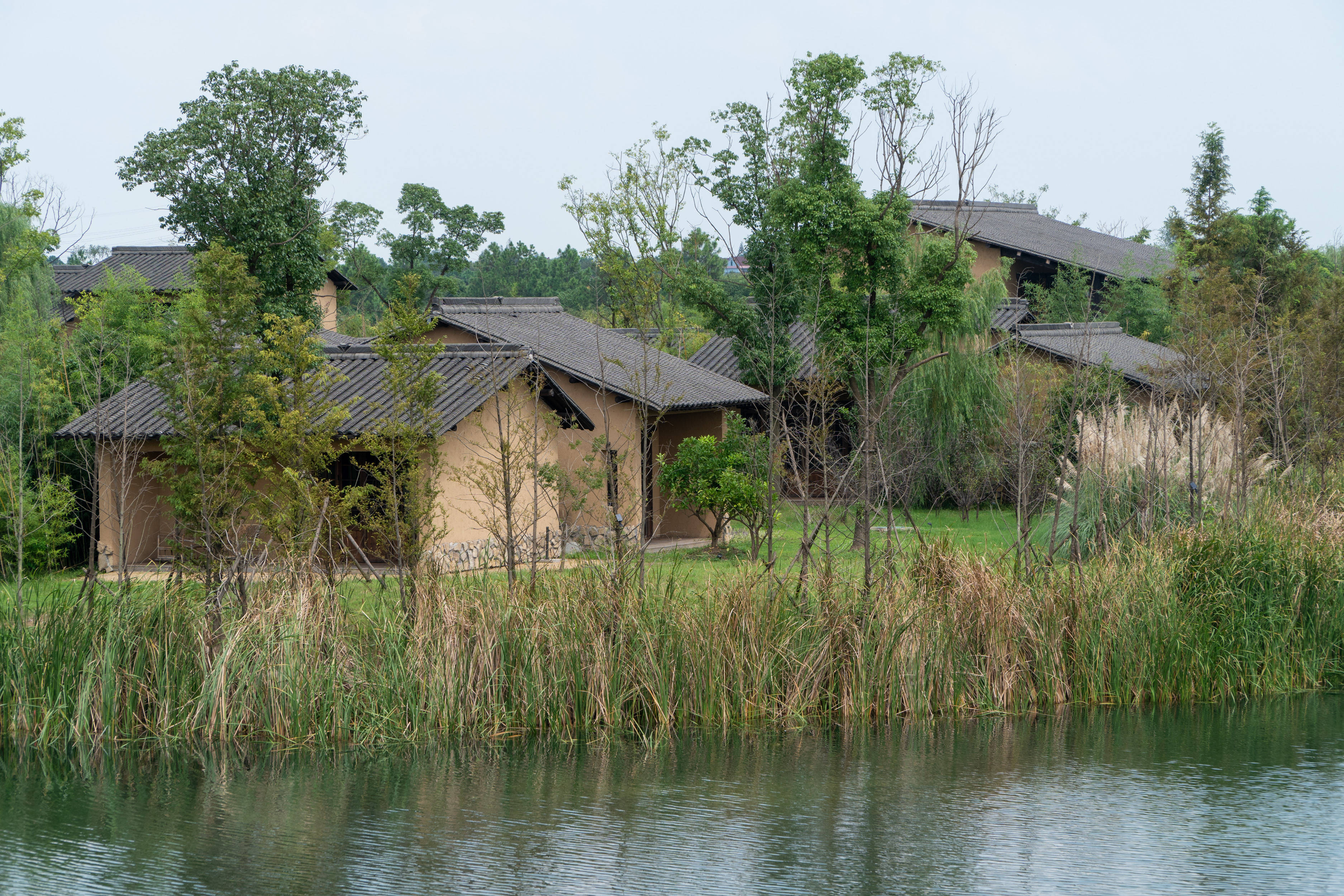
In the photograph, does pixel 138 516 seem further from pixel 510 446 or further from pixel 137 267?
pixel 137 267

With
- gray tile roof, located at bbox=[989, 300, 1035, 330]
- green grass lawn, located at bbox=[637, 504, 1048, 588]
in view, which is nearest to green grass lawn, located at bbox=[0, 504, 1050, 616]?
green grass lawn, located at bbox=[637, 504, 1048, 588]


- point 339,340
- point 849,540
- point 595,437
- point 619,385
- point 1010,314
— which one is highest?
point 1010,314

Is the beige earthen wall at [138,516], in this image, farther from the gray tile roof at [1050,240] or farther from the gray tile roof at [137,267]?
the gray tile roof at [1050,240]

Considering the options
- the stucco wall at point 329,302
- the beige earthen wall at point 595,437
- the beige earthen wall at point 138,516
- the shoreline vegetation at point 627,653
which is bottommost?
the shoreline vegetation at point 627,653

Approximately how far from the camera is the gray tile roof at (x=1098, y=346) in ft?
84.5

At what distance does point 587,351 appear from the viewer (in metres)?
23.4

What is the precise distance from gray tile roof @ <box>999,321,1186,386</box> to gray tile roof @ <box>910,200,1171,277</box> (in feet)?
14.2

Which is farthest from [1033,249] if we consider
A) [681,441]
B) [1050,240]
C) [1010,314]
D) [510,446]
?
[510,446]

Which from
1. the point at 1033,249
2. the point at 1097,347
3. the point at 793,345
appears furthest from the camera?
the point at 1033,249

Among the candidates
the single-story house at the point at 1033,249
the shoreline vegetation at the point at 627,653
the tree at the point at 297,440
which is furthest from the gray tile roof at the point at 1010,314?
the tree at the point at 297,440

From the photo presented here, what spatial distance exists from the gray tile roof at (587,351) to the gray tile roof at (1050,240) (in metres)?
9.82

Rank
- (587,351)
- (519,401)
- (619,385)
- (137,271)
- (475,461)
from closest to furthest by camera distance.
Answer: (519,401) < (475,461) < (619,385) < (587,351) < (137,271)

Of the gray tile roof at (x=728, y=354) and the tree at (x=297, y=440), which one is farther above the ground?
the gray tile roof at (x=728, y=354)

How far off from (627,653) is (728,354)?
18462 millimetres
